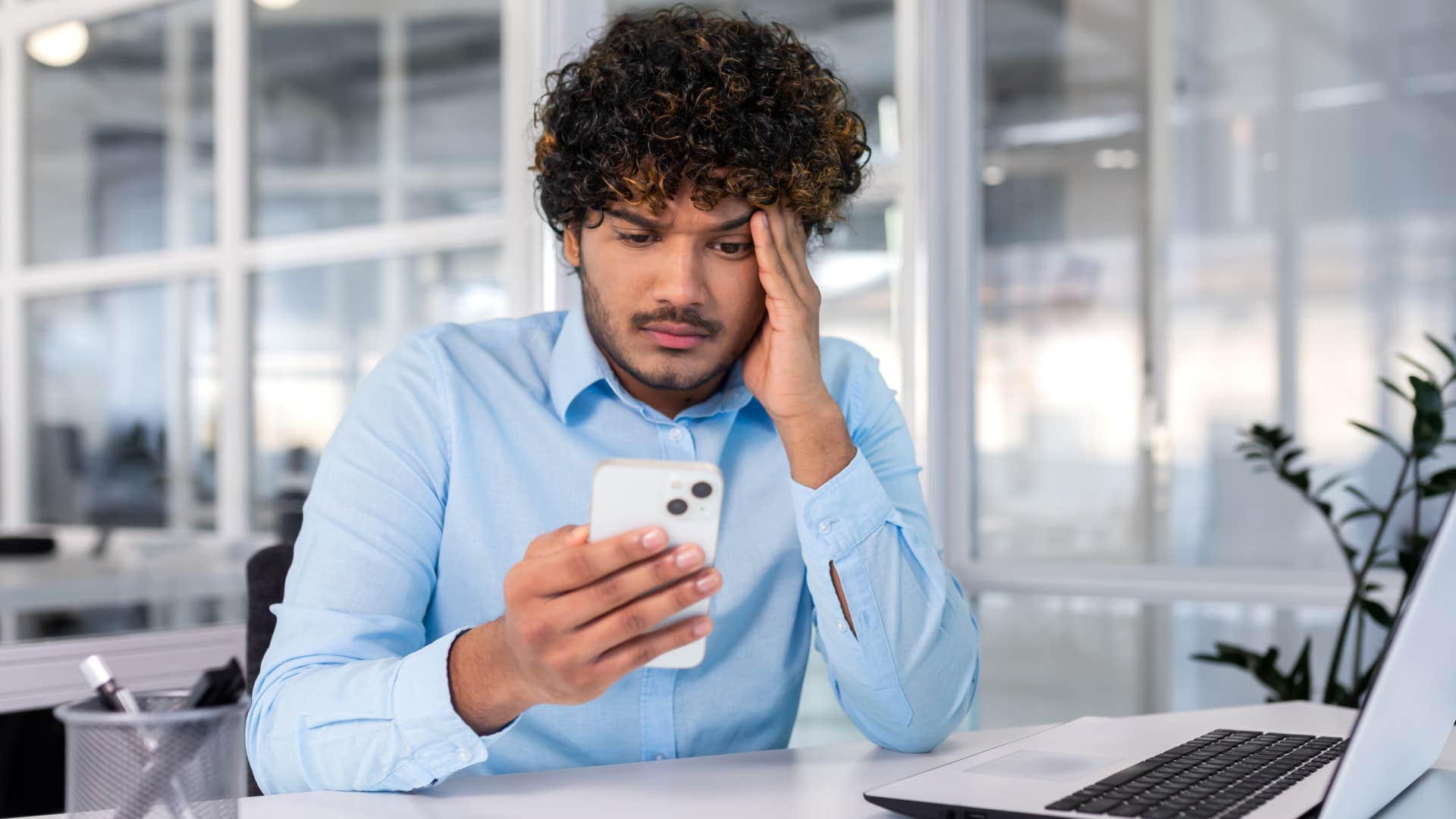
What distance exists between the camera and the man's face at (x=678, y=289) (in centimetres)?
143

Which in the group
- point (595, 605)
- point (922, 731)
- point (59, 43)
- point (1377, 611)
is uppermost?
point (59, 43)

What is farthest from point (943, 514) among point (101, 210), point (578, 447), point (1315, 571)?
point (101, 210)

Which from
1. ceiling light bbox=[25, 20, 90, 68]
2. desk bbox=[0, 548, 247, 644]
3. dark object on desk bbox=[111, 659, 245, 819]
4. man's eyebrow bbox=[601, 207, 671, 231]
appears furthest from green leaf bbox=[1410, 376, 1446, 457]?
ceiling light bbox=[25, 20, 90, 68]

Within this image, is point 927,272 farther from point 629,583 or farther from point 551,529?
point 629,583

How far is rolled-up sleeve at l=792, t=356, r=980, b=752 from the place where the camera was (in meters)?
1.32

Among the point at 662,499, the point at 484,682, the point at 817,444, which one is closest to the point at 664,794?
the point at 484,682

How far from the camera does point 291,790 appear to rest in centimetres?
Answer: 115

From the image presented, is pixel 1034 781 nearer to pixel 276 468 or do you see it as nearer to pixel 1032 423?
pixel 276 468

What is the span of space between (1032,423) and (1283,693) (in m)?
1.08

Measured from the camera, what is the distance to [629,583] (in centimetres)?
88

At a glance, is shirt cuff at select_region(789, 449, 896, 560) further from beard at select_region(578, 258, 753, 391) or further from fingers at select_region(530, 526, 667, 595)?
fingers at select_region(530, 526, 667, 595)

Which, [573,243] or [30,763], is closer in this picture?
[573,243]

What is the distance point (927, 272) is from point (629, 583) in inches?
90.5

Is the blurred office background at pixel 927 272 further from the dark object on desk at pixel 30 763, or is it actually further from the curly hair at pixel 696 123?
the curly hair at pixel 696 123
